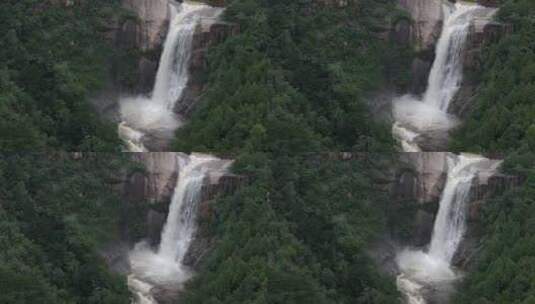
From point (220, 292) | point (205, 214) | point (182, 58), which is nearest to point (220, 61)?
point (182, 58)

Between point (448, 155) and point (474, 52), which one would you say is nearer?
point (448, 155)

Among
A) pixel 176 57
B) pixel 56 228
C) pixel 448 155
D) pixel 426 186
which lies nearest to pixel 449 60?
pixel 448 155

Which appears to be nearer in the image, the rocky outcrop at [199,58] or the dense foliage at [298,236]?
the dense foliage at [298,236]

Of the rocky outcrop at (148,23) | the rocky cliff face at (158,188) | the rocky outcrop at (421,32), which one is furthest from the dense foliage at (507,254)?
the rocky outcrop at (148,23)

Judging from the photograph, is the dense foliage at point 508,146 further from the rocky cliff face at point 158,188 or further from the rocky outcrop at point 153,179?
the rocky outcrop at point 153,179

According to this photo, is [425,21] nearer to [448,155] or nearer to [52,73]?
[448,155]
